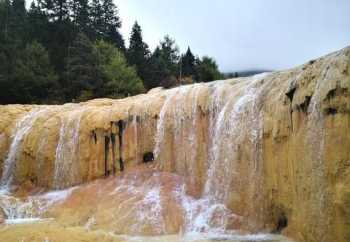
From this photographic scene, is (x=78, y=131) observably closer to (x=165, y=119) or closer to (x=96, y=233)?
(x=165, y=119)

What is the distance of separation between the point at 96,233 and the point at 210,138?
16.2 ft

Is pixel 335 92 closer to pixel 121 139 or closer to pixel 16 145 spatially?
pixel 121 139

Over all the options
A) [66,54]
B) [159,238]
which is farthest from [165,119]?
[66,54]

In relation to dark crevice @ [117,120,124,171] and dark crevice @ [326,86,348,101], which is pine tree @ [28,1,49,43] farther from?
dark crevice @ [326,86,348,101]

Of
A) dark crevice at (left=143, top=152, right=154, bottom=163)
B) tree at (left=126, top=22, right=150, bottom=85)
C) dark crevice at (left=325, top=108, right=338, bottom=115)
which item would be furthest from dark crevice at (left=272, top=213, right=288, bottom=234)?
tree at (left=126, top=22, right=150, bottom=85)

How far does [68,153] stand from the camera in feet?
63.5

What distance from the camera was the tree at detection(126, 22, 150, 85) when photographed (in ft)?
148

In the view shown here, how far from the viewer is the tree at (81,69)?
33.2 meters

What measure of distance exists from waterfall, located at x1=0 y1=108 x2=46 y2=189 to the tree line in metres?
10.5

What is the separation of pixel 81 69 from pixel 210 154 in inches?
825

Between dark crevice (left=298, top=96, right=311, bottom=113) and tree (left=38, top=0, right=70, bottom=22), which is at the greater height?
tree (left=38, top=0, right=70, bottom=22)

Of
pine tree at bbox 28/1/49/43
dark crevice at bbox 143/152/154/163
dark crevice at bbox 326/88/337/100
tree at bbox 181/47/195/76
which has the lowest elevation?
dark crevice at bbox 143/152/154/163

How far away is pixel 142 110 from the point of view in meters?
18.1

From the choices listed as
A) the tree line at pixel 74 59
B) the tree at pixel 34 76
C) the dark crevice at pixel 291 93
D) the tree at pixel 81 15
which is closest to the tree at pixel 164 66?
the tree line at pixel 74 59
